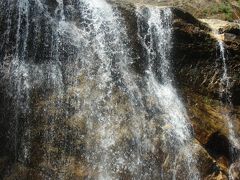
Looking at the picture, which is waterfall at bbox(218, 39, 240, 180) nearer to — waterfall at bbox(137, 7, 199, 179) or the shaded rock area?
the shaded rock area

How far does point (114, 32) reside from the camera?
32.7ft

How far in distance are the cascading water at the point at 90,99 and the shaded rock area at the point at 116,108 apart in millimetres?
23

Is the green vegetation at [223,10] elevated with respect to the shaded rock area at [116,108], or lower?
elevated

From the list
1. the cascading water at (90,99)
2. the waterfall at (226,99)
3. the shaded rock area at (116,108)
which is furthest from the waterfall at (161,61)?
the waterfall at (226,99)

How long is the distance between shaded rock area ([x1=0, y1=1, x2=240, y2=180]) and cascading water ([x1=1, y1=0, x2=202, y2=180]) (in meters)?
0.02

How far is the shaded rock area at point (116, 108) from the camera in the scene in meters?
8.45

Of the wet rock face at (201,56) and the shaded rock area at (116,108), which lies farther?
the wet rock face at (201,56)

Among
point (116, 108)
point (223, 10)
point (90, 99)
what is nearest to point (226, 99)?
point (116, 108)

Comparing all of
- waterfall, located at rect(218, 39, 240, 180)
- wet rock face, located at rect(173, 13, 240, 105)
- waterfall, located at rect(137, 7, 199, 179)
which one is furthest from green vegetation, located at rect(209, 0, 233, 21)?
waterfall, located at rect(137, 7, 199, 179)

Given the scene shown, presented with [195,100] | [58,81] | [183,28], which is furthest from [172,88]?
[58,81]

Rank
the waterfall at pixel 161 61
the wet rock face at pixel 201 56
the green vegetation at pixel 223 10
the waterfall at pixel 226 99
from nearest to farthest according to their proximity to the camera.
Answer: the waterfall at pixel 161 61
the waterfall at pixel 226 99
the wet rock face at pixel 201 56
the green vegetation at pixel 223 10

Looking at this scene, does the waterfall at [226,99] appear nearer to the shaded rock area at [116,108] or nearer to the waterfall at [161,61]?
the shaded rock area at [116,108]

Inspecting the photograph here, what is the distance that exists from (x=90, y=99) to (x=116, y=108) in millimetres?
Result: 645

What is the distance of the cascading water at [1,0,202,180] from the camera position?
859 centimetres
